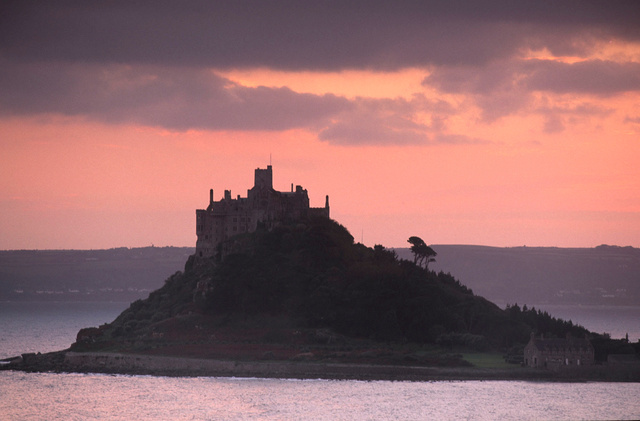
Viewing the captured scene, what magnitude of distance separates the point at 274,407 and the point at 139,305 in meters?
59.6

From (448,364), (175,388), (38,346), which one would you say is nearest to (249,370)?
(175,388)

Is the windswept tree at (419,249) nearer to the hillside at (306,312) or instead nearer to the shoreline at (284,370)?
the hillside at (306,312)

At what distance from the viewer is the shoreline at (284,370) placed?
132m

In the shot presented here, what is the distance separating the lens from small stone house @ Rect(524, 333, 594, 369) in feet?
437

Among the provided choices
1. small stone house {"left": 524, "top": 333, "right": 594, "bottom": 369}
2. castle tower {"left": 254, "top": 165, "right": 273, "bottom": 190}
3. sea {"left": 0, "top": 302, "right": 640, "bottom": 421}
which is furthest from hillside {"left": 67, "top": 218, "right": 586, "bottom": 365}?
small stone house {"left": 524, "top": 333, "right": 594, "bottom": 369}

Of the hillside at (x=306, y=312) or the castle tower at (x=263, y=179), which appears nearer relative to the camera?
the hillside at (x=306, y=312)

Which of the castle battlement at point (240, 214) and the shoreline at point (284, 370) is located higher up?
the castle battlement at point (240, 214)

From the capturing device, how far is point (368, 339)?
149875 mm

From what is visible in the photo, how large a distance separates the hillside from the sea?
1214cm

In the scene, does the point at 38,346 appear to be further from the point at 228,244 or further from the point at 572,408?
the point at 572,408

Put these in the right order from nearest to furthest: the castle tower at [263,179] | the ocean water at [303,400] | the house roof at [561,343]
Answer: the ocean water at [303,400], the house roof at [561,343], the castle tower at [263,179]

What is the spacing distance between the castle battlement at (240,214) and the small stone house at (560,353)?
1840 inches

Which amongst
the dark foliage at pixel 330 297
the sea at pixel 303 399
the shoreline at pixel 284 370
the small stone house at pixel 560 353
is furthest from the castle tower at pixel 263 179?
the small stone house at pixel 560 353

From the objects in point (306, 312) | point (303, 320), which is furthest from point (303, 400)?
point (306, 312)
